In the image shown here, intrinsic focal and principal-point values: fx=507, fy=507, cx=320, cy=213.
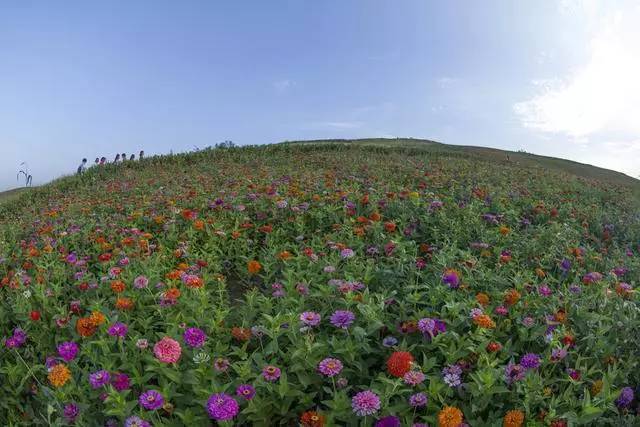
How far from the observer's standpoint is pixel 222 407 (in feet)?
8.18

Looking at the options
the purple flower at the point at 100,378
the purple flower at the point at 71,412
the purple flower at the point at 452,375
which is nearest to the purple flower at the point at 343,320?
the purple flower at the point at 452,375

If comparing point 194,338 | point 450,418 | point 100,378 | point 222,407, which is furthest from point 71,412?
point 450,418

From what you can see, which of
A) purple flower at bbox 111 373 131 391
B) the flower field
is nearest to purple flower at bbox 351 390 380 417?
the flower field

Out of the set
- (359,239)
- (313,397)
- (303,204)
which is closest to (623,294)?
(359,239)

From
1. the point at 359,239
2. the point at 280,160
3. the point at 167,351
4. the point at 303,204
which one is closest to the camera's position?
the point at 167,351

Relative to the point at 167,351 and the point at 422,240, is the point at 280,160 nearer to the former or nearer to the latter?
the point at 422,240

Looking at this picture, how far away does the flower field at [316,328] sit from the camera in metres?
2.77

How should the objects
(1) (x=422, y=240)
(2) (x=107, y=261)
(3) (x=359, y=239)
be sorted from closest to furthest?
(2) (x=107, y=261)
(3) (x=359, y=239)
(1) (x=422, y=240)

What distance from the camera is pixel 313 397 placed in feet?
9.74

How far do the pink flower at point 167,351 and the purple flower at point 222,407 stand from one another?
385 millimetres

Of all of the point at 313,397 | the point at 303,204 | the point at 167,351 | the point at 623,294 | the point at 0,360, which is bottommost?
the point at 0,360

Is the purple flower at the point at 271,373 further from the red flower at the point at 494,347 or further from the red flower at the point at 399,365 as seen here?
the red flower at the point at 494,347

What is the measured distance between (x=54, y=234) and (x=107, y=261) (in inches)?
94.8

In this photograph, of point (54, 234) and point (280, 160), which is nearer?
point (54, 234)
